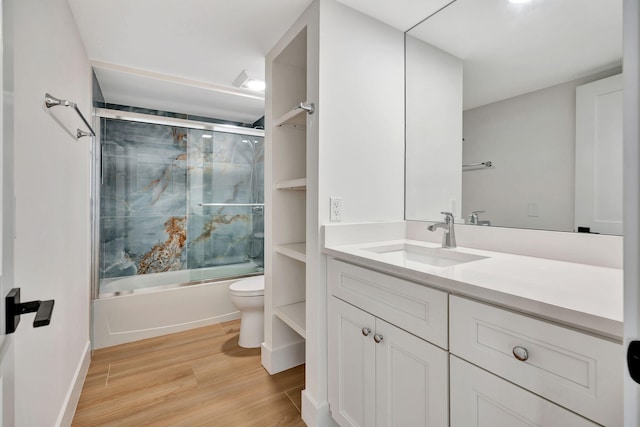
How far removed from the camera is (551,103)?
4.01 ft

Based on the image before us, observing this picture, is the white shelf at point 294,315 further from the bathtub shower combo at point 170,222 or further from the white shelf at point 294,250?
the bathtub shower combo at point 170,222

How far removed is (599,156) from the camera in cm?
108

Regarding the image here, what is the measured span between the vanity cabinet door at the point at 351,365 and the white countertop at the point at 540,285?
267 mm

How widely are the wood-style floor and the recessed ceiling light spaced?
7.01ft

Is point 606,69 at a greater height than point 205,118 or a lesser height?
lesser

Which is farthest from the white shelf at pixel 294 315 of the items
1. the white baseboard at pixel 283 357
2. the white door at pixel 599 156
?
the white door at pixel 599 156

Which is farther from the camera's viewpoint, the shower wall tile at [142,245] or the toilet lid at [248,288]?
the shower wall tile at [142,245]

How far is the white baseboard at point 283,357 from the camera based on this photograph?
200 centimetres

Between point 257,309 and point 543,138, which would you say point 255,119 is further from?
point 543,138

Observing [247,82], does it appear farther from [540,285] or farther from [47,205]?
[540,285]

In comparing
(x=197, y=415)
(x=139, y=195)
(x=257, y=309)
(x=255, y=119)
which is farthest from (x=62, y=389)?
(x=255, y=119)

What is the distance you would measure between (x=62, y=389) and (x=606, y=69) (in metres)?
2.67

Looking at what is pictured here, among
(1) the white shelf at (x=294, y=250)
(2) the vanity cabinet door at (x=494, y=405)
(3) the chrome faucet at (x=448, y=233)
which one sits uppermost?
(3) the chrome faucet at (x=448, y=233)

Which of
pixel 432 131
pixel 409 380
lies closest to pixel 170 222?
pixel 432 131
